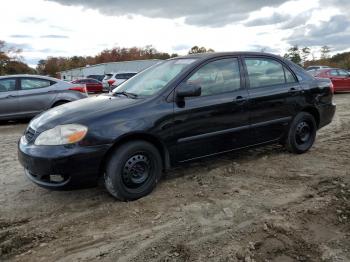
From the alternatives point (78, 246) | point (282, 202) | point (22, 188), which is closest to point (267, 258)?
point (282, 202)

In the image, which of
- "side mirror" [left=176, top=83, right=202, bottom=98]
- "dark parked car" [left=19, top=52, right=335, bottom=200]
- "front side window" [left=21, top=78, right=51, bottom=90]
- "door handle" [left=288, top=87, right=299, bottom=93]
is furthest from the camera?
"front side window" [left=21, top=78, right=51, bottom=90]

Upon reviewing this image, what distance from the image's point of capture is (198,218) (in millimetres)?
3969

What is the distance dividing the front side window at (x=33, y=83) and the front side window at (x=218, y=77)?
6.95 meters

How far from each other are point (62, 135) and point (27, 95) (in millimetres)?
7165

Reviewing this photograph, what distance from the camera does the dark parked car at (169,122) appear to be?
4.18 meters

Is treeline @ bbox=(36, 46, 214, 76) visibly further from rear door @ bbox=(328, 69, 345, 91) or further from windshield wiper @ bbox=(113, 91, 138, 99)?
windshield wiper @ bbox=(113, 91, 138, 99)

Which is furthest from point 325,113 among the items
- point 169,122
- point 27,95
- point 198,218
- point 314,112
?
point 27,95

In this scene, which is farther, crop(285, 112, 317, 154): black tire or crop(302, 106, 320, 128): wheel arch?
crop(302, 106, 320, 128): wheel arch

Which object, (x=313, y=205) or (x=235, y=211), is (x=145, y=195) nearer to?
(x=235, y=211)

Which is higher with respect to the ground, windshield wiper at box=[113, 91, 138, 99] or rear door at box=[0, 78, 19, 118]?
windshield wiper at box=[113, 91, 138, 99]

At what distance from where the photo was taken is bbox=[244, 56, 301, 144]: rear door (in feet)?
18.3

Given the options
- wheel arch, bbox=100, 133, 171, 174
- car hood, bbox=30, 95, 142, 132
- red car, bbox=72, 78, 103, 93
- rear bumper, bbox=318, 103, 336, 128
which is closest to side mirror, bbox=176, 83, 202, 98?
car hood, bbox=30, 95, 142, 132

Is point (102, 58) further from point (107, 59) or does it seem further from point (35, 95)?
point (35, 95)

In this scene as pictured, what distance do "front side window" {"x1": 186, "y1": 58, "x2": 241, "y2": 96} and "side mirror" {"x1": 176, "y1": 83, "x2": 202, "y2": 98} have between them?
0.20 metres
